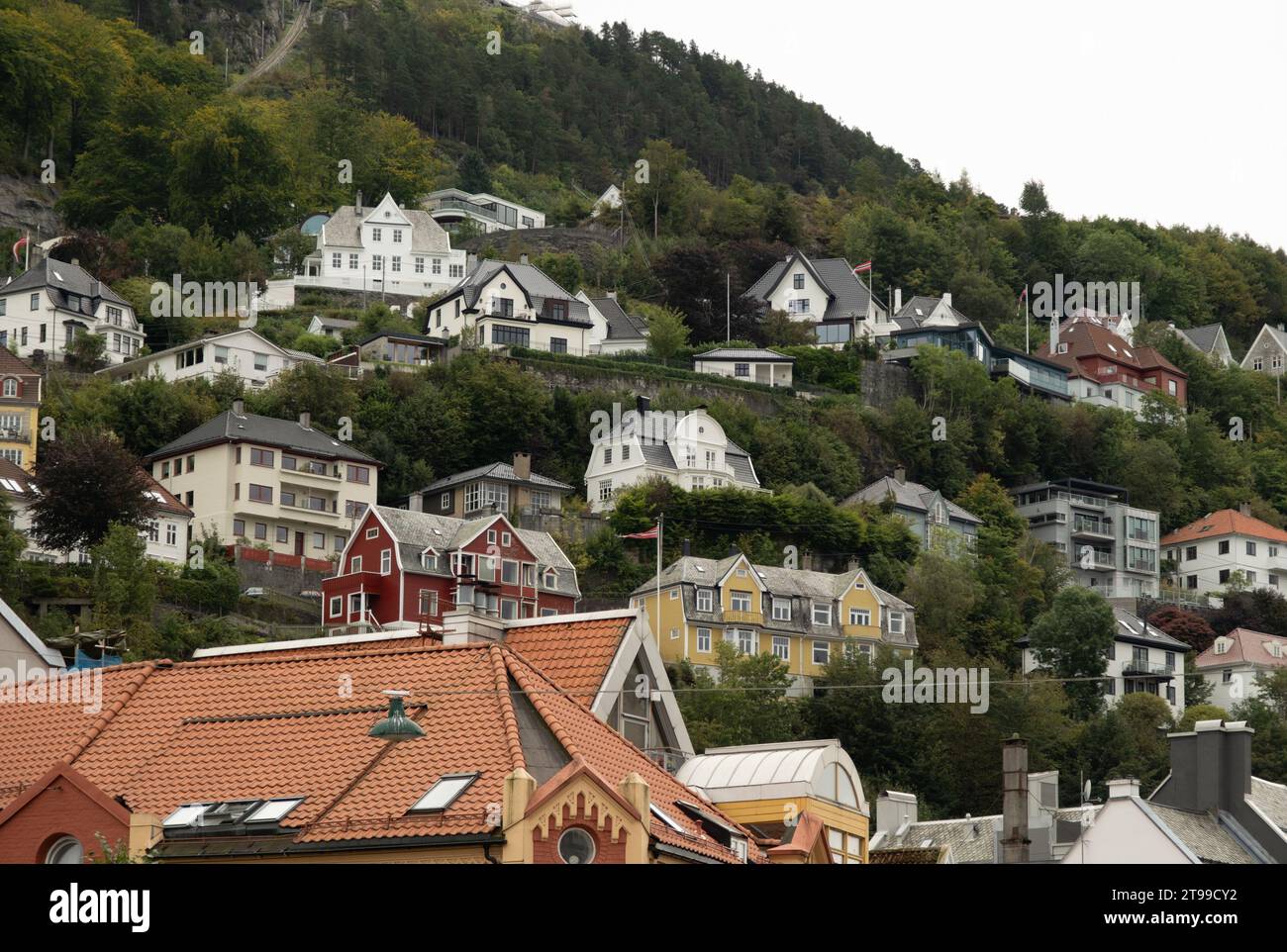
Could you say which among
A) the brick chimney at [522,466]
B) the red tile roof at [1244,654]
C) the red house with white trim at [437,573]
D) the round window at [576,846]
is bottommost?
the round window at [576,846]

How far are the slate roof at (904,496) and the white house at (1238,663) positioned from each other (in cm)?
1356

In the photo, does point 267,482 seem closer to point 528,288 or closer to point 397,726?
point 528,288

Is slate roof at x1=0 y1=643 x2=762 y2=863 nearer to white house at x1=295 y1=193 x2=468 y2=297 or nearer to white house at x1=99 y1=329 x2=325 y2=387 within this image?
white house at x1=99 y1=329 x2=325 y2=387

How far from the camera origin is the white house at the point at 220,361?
368 feet

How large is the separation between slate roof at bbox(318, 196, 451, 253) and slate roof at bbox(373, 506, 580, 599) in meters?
44.7

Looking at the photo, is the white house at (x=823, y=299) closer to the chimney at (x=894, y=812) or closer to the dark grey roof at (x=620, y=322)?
the dark grey roof at (x=620, y=322)

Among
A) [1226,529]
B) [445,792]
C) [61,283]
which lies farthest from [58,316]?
[445,792]

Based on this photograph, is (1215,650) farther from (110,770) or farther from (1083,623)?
(110,770)

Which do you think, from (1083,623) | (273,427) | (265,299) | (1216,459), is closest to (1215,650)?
(1083,623)

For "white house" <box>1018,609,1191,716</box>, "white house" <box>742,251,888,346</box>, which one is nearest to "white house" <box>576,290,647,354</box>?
"white house" <box>742,251,888,346</box>

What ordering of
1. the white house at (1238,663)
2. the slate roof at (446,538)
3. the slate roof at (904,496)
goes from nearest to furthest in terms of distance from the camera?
the slate roof at (446,538) → the white house at (1238,663) → the slate roof at (904,496)

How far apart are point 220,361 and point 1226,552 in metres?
54.9

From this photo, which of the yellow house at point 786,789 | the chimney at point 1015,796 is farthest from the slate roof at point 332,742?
the chimney at point 1015,796
